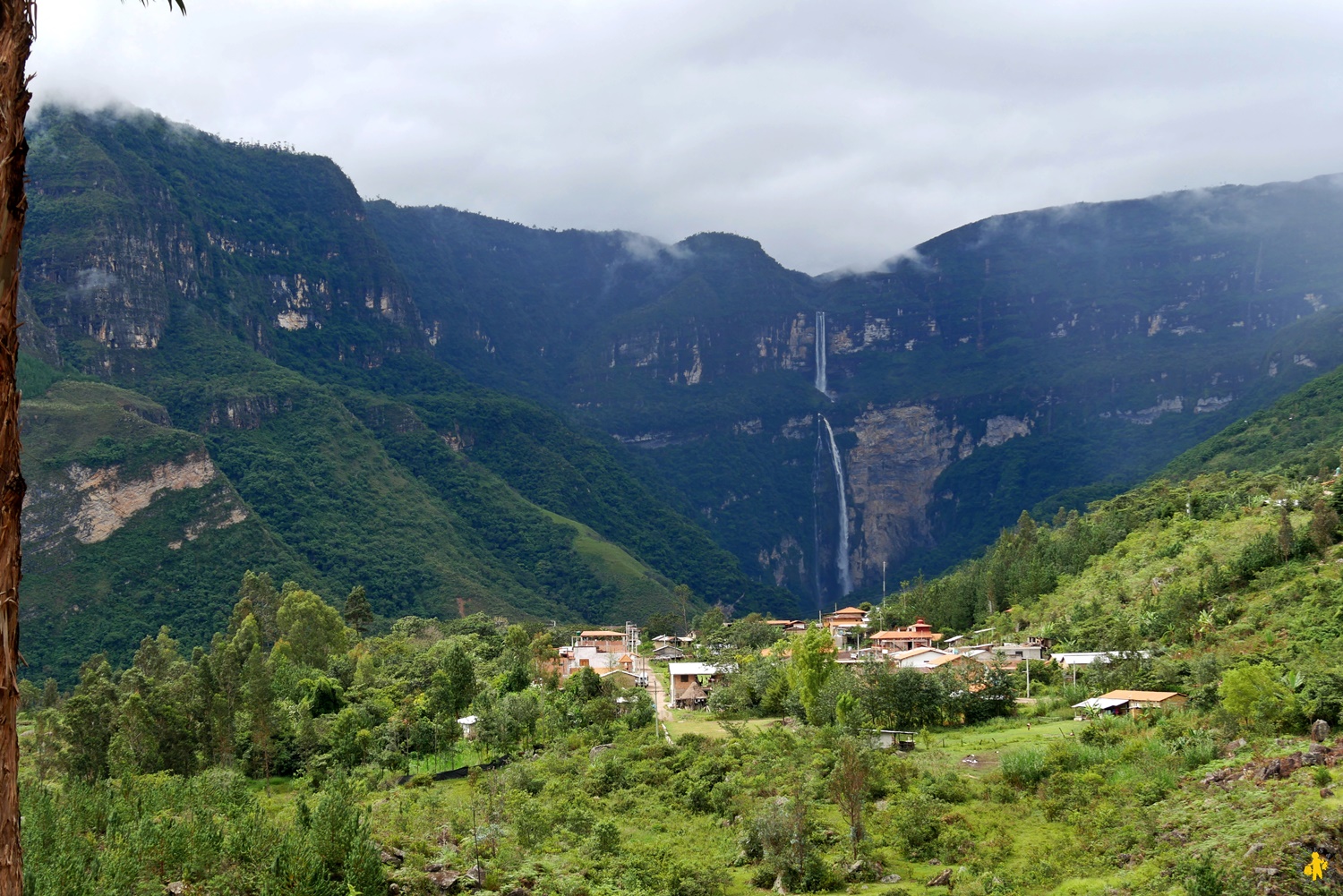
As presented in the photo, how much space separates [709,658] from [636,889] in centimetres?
4762

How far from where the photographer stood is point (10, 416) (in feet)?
21.0

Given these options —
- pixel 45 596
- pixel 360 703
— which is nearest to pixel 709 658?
pixel 360 703

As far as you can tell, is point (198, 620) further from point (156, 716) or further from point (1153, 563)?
point (1153, 563)

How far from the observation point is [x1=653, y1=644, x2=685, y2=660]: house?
81344 mm

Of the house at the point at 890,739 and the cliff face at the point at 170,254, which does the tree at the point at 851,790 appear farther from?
the cliff face at the point at 170,254

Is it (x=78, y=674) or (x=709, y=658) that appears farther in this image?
(x=78, y=674)

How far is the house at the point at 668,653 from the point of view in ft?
267

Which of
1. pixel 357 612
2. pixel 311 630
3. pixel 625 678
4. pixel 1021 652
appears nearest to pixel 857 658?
pixel 1021 652

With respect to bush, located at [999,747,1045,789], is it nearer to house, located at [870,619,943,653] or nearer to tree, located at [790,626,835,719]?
tree, located at [790,626,835,719]

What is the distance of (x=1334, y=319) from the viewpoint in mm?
161875

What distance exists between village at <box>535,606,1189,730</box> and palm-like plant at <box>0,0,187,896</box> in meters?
37.3

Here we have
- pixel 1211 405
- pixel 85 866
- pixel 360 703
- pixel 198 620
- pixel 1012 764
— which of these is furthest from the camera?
pixel 1211 405

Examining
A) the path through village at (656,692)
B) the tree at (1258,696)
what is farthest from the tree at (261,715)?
the tree at (1258,696)

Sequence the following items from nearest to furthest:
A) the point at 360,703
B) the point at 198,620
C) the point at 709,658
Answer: the point at 360,703 → the point at 709,658 → the point at 198,620
